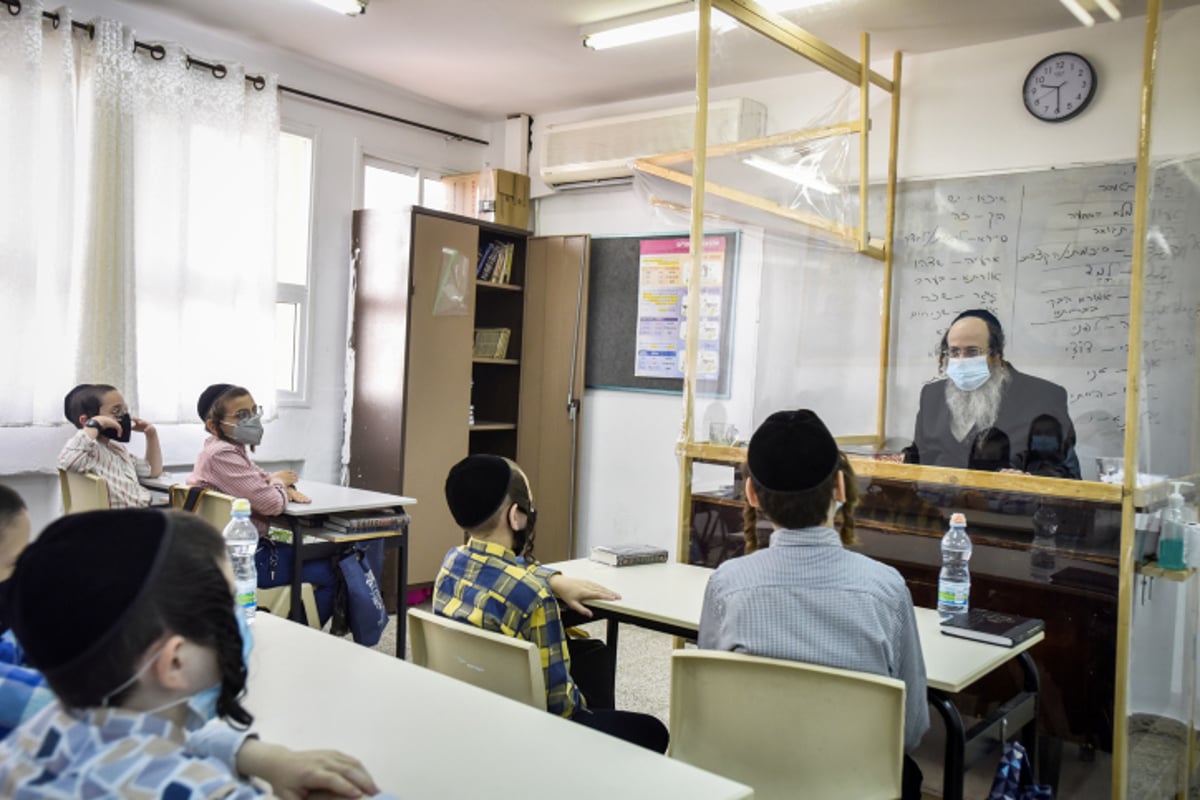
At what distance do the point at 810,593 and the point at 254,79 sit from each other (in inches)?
161

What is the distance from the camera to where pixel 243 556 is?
7.95ft

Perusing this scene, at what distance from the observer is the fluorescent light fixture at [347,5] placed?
404 cm

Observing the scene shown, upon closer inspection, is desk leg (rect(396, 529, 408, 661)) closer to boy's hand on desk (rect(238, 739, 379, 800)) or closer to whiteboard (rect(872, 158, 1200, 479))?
whiteboard (rect(872, 158, 1200, 479))

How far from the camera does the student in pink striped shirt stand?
348 centimetres

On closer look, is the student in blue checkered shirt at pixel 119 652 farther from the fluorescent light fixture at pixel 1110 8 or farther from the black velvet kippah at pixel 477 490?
the fluorescent light fixture at pixel 1110 8

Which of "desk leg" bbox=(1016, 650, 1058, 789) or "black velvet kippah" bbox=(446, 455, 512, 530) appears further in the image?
"desk leg" bbox=(1016, 650, 1058, 789)

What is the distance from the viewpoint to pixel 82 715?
2.99 ft

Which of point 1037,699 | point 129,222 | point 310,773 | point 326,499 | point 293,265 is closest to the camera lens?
point 310,773

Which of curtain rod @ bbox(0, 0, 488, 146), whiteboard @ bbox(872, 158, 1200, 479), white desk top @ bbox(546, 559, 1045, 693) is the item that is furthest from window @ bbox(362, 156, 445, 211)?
white desk top @ bbox(546, 559, 1045, 693)

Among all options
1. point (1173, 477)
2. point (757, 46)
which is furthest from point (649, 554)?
point (757, 46)

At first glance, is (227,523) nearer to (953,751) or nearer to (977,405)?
(953,751)

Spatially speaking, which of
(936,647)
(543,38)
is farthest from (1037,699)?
(543,38)

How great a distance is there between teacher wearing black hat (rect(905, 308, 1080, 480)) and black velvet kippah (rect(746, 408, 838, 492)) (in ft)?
4.84

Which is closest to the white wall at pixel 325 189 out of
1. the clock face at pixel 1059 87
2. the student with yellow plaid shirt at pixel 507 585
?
the student with yellow plaid shirt at pixel 507 585
